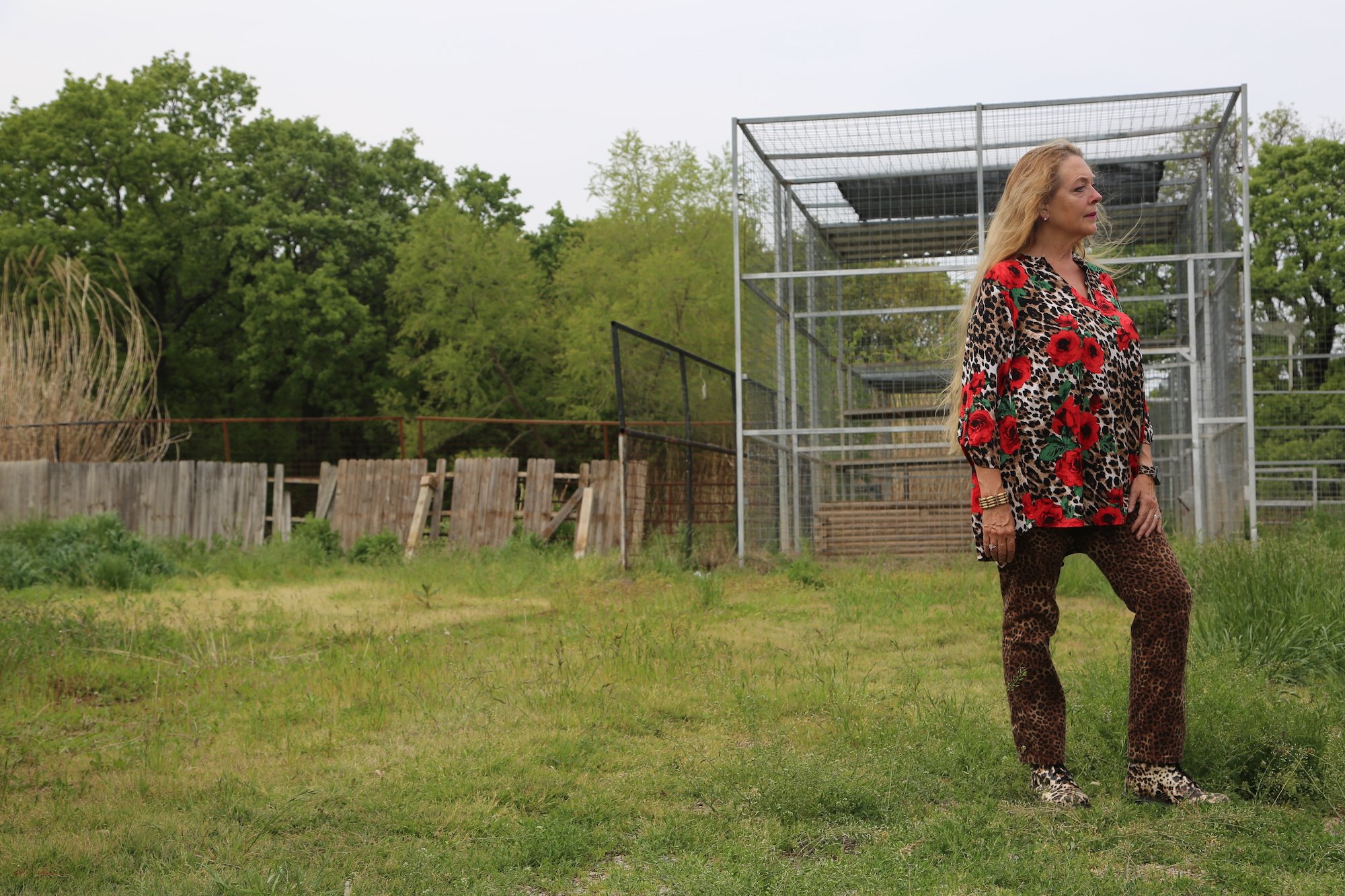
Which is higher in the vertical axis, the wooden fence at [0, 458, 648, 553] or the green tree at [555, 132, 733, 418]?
the green tree at [555, 132, 733, 418]

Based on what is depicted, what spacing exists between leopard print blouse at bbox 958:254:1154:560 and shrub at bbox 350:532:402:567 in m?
11.7

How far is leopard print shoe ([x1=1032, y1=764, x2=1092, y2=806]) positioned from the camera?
3504 millimetres

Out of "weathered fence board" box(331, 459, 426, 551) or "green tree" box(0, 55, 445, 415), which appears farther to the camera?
"green tree" box(0, 55, 445, 415)

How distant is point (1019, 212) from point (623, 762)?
230cm

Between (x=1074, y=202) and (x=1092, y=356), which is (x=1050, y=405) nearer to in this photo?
(x=1092, y=356)

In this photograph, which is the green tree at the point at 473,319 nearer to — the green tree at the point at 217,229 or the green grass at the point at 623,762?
the green tree at the point at 217,229

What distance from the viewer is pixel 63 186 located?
32.4 metres

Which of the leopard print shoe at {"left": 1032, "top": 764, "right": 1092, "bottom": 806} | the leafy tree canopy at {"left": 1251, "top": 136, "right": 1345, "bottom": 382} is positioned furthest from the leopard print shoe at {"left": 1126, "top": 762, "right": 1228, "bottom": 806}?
the leafy tree canopy at {"left": 1251, "top": 136, "right": 1345, "bottom": 382}

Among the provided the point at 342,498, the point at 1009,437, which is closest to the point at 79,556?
the point at 342,498

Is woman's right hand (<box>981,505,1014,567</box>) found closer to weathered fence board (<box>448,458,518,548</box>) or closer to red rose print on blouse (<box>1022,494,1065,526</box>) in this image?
red rose print on blouse (<box>1022,494,1065,526</box>)

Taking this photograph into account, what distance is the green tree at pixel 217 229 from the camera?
31.9m

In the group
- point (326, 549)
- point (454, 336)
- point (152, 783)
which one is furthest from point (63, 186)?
point (152, 783)

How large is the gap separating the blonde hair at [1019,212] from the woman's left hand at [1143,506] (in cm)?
54

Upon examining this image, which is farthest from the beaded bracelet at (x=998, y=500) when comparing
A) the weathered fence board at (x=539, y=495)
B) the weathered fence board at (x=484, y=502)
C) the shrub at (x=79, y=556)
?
the weathered fence board at (x=484, y=502)
